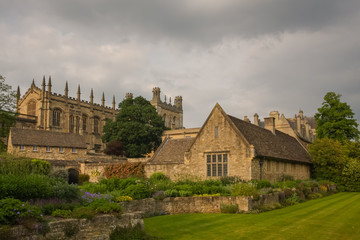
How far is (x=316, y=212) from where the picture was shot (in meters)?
18.7

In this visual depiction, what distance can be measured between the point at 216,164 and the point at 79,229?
18891 mm

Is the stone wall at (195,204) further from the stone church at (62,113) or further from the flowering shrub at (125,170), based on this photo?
the stone church at (62,113)

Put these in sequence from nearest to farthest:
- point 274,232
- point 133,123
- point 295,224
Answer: point 274,232
point 295,224
point 133,123

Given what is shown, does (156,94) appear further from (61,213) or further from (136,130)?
(61,213)

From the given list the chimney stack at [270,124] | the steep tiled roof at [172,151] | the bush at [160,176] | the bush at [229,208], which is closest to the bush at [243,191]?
the bush at [229,208]

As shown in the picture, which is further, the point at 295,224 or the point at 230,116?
the point at 230,116

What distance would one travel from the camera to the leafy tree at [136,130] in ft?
195

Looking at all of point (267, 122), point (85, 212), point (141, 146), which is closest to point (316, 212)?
point (85, 212)

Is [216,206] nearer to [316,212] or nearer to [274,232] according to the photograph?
[316,212]

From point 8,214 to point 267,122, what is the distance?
3148cm

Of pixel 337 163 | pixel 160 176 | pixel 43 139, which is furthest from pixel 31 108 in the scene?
pixel 337 163

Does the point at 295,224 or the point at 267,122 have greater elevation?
the point at 267,122

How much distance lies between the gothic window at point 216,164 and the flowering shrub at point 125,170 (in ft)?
21.2

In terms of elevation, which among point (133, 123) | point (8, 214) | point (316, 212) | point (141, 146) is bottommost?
point (316, 212)
